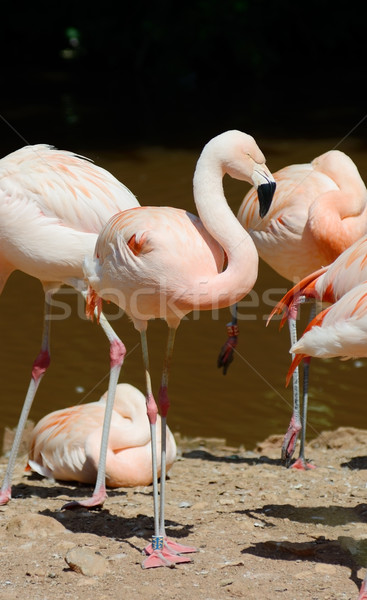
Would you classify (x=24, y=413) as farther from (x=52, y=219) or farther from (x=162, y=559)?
(x=162, y=559)

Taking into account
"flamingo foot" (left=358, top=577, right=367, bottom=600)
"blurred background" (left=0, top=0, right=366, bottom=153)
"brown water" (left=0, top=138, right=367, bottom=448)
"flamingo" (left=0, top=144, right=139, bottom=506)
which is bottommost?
"flamingo foot" (left=358, top=577, right=367, bottom=600)

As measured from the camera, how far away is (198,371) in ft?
21.0

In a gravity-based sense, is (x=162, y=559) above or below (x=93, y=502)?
below

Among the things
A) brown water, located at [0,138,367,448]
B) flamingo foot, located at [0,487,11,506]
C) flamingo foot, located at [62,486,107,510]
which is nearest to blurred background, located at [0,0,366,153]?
brown water, located at [0,138,367,448]

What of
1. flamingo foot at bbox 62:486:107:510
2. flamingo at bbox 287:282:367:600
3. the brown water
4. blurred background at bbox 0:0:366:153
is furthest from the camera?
blurred background at bbox 0:0:366:153

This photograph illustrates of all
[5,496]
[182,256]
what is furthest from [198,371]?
[182,256]

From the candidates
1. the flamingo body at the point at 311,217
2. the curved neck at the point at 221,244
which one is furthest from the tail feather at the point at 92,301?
the flamingo body at the point at 311,217

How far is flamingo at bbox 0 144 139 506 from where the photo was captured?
4121 mm

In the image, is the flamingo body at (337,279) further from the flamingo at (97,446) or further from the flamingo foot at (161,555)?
the flamingo at (97,446)

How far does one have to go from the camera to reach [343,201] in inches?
189

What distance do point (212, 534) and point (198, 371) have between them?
2.84 meters

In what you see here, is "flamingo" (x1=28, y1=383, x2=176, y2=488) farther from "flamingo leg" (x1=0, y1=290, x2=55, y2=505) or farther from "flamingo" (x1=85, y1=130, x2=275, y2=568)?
"flamingo" (x1=85, y1=130, x2=275, y2=568)

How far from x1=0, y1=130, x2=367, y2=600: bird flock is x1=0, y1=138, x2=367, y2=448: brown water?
0.52 m

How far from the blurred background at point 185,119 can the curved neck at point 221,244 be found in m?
2.38
